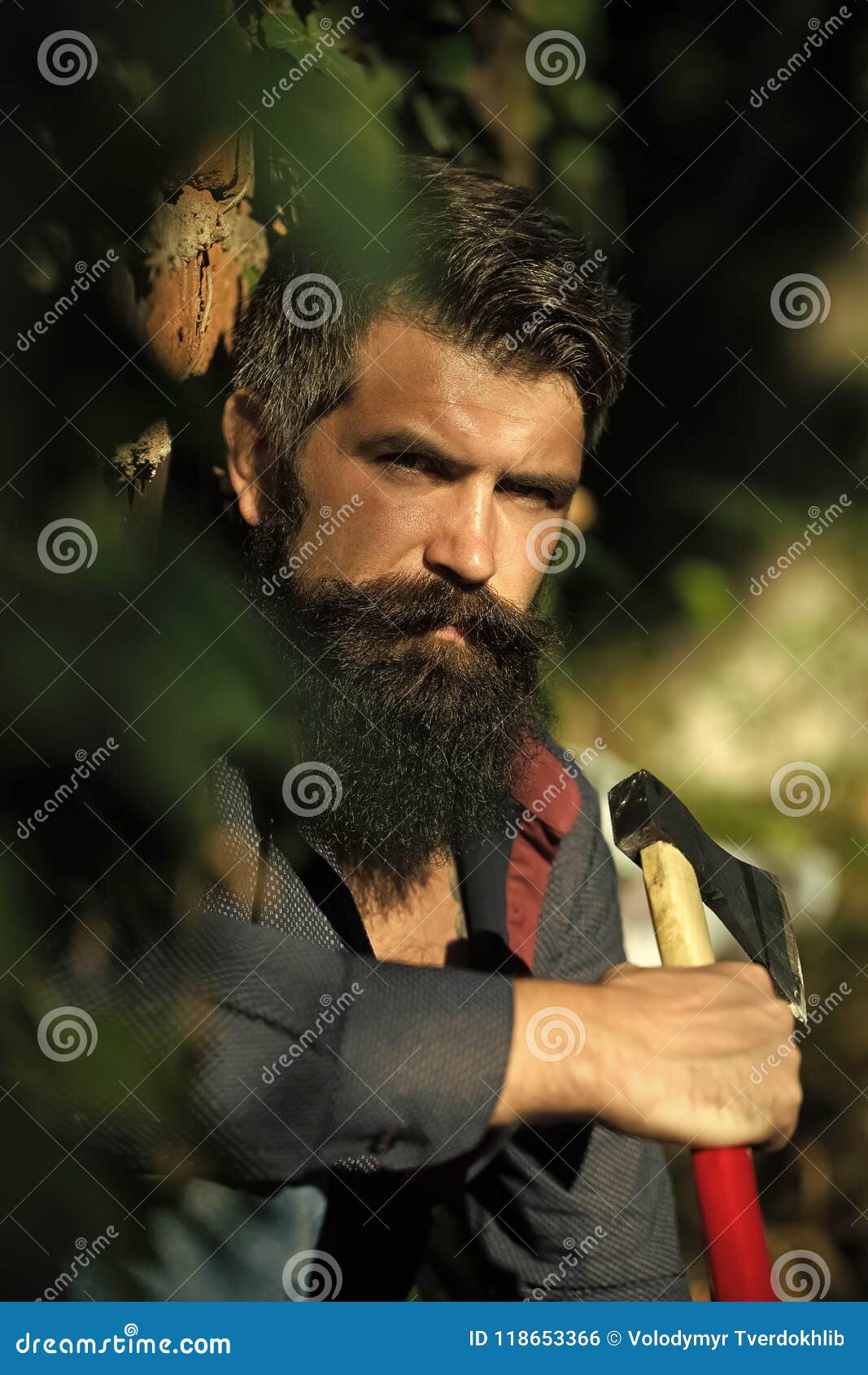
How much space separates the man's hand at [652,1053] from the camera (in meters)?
1.40

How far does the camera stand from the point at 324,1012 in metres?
1.34

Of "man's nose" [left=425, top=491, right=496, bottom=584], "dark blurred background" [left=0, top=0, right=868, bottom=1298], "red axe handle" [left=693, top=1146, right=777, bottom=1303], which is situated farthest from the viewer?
"man's nose" [left=425, top=491, right=496, bottom=584]

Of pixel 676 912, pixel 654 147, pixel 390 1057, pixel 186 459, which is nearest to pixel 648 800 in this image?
pixel 676 912

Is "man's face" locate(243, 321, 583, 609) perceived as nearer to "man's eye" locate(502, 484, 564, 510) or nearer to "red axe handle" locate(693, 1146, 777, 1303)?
"man's eye" locate(502, 484, 564, 510)

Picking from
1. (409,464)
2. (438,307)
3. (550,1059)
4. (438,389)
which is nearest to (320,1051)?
(550,1059)

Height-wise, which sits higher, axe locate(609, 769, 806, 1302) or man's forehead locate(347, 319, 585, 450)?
man's forehead locate(347, 319, 585, 450)

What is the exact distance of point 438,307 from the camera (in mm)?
1932

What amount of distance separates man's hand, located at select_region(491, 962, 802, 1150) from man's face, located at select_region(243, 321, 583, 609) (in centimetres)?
73

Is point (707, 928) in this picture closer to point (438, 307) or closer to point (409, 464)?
point (409, 464)

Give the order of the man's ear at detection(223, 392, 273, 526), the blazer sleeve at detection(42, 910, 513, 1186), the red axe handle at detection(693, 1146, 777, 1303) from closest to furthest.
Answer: the blazer sleeve at detection(42, 910, 513, 1186) < the red axe handle at detection(693, 1146, 777, 1303) < the man's ear at detection(223, 392, 273, 526)

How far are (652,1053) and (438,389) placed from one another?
109cm

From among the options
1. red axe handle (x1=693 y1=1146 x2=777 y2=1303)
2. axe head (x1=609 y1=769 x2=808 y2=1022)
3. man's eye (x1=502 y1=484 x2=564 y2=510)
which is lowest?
red axe handle (x1=693 y1=1146 x2=777 y2=1303)

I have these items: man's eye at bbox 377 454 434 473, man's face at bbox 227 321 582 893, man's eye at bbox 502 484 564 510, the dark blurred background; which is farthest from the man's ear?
man's eye at bbox 502 484 564 510

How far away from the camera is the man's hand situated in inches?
55.2
